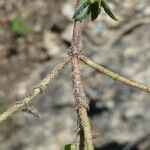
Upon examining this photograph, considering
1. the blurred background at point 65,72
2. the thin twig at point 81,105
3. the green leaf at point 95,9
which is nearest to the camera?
the thin twig at point 81,105

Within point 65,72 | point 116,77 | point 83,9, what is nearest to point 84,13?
point 83,9

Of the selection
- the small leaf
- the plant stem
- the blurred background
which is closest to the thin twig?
the plant stem

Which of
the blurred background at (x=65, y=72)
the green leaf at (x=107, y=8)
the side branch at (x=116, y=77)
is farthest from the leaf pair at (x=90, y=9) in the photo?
the blurred background at (x=65, y=72)

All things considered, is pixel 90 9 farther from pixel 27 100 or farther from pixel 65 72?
pixel 65 72

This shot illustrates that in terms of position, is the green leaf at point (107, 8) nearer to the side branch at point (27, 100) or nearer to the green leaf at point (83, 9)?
the green leaf at point (83, 9)

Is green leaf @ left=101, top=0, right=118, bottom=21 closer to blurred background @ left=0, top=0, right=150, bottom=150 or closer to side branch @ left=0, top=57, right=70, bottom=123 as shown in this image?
side branch @ left=0, top=57, right=70, bottom=123

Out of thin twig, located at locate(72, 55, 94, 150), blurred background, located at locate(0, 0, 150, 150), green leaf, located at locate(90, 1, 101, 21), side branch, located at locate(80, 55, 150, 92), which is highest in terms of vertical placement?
blurred background, located at locate(0, 0, 150, 150)

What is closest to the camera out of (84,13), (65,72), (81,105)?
(81,105)

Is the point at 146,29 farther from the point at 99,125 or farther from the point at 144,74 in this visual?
the point at 99,125

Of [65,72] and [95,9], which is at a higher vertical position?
[65,72]
